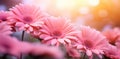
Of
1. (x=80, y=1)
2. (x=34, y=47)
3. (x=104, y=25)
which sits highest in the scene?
(x=80, y=1)

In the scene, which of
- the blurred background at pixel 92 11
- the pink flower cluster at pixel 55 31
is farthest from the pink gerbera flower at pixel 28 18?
the blurred background at pixel 92 11

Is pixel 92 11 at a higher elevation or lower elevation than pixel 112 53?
higher

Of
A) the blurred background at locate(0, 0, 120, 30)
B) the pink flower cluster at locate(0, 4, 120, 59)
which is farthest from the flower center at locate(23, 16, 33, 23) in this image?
the blurred background at locate(0, 0, 120, 30)

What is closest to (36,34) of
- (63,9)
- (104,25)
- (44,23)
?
(44,23)

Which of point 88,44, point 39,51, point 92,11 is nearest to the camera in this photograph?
point 39,51

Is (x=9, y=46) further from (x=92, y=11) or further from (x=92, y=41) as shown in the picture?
(x=92, y=11)

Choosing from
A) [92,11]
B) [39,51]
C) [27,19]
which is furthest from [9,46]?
[92,11]

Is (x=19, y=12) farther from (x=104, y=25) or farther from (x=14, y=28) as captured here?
(x=104, y=25)
